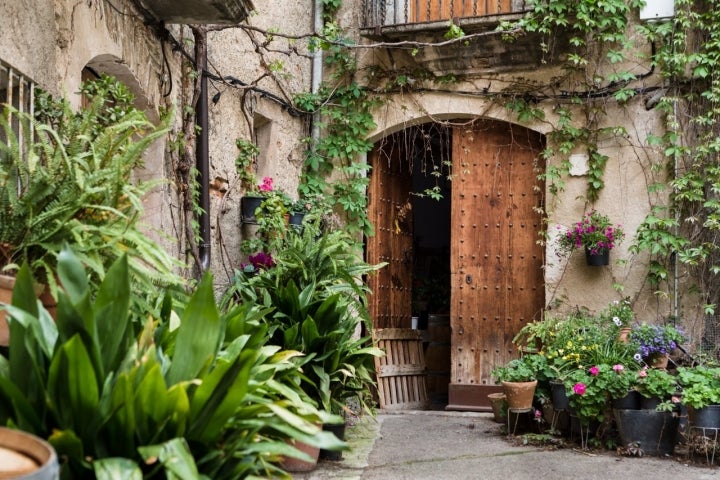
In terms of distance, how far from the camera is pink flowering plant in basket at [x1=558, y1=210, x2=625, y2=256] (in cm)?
641

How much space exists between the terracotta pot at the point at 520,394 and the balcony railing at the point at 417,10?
3.49 metres

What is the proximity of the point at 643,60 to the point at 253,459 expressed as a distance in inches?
218

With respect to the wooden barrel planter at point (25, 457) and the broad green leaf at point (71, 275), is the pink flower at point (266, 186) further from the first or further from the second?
Result: the wooden barrel planter at point (25, 457)

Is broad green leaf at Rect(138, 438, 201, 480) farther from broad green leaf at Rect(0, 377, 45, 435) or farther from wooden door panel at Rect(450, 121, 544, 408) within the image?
wooden door panel at Rect(450, 121, 544, 408)

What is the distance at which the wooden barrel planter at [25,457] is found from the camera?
1.54 metres

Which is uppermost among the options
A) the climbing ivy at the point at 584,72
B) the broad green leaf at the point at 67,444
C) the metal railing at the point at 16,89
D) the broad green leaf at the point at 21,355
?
the climbing ivy at the point at 584,72

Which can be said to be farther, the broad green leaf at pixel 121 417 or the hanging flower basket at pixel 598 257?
the hanging flower basket at pixel 598 257

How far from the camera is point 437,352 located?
8.45 metres

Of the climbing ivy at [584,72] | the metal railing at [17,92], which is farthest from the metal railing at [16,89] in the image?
the climbing ivy at [584,72]

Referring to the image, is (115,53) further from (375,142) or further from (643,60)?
(643,60)

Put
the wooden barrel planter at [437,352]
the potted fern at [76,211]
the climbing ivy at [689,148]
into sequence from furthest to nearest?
the wooden barrel planter at [437,352], the climbing ivy at [689,148], the potted fern at [76,211]

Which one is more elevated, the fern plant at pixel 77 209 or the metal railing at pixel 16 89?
the metal railing at pixel 16 89

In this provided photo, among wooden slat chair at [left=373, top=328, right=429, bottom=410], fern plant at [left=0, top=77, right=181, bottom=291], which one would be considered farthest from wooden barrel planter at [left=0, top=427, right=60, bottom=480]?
wooden slat chair at [left=373, top=328, right=429, bottom=410]

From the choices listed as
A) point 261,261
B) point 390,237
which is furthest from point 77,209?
point 390,237
